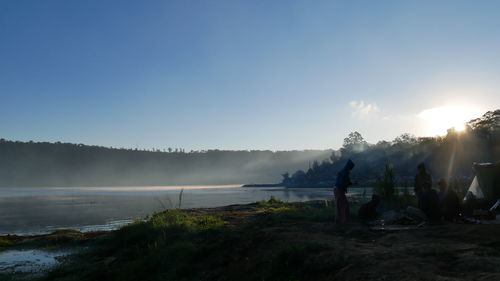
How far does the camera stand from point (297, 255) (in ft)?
21.8

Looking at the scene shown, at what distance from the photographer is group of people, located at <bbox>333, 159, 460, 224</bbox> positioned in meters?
9.76

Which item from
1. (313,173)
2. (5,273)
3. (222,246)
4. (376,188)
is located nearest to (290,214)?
(376,188)

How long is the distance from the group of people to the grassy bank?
115 centimetres

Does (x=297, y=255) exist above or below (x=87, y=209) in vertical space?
above

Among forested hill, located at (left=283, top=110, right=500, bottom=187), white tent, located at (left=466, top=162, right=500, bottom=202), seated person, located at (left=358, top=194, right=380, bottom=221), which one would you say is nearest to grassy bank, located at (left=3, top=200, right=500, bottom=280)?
seated person, located at (left=358, top=194, right=380, bottom=221)

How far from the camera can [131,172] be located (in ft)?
653

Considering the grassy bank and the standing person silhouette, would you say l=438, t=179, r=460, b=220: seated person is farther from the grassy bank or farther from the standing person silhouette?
the standing person silhouette

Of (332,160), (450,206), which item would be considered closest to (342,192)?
(450,206)

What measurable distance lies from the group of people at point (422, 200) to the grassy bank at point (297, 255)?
115cm

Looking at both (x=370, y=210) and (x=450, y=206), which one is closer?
(x=450, y=206)

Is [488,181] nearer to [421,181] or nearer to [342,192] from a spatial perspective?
[421,181]

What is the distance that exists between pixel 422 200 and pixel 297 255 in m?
5.32

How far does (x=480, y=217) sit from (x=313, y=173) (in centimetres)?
11493

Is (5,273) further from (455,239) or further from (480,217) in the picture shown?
(480,217)
